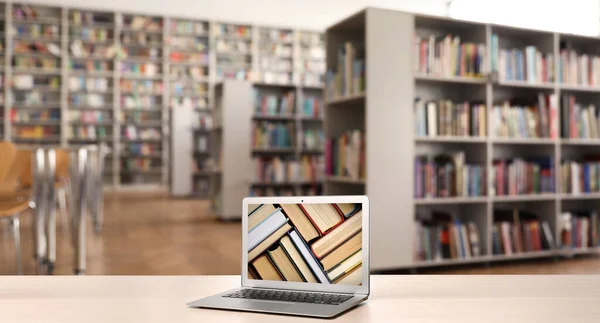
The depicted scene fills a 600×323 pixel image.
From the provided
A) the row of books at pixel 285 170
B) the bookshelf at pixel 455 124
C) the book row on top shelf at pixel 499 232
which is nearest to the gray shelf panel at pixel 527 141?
the bookshelf at pixel 455 124

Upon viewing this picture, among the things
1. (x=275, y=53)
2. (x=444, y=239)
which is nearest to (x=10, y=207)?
(x=444, y=239)

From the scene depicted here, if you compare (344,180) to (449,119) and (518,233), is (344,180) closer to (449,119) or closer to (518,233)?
(449,119)

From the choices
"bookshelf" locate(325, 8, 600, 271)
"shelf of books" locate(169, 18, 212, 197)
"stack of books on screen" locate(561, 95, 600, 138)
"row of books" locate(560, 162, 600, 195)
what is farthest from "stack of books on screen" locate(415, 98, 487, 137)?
"shelf of books" locate(169, 18, 212, 197)

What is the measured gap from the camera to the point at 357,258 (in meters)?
0.79

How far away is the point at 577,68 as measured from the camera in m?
4.18

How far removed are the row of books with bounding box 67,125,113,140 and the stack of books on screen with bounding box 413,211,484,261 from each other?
8.13m

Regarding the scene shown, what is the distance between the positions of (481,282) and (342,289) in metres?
0.22

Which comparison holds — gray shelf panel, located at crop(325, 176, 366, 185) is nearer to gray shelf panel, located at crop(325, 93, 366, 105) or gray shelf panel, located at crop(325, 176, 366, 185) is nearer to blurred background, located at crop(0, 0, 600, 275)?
blurred background, located at crop(0, 0, 600, 275)

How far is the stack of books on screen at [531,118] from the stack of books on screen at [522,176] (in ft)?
0.64

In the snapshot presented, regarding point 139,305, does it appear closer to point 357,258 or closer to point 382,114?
point 357,258

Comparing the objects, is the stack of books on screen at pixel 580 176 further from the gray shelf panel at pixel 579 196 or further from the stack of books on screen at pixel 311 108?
the stack of books on screen at pixel 311 108

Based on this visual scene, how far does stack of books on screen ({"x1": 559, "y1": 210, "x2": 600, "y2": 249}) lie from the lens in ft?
13.4

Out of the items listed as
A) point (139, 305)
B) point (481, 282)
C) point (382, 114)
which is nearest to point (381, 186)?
point (382, 114)

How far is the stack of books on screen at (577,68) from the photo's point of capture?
162 inches
